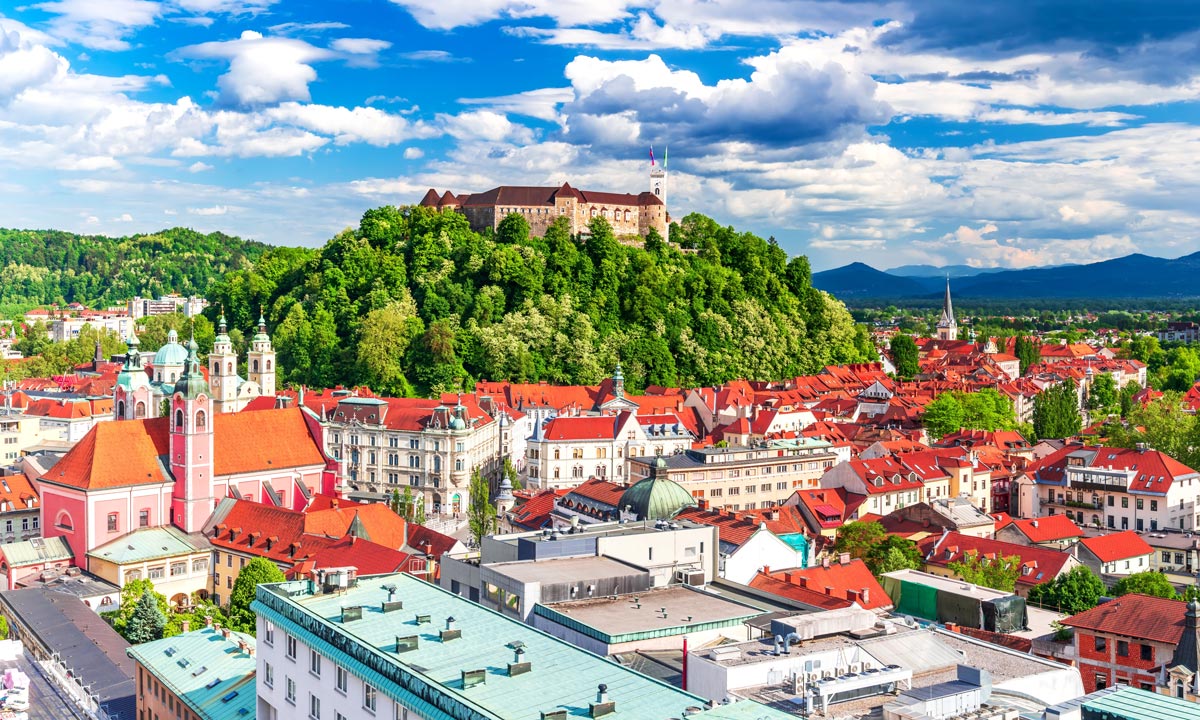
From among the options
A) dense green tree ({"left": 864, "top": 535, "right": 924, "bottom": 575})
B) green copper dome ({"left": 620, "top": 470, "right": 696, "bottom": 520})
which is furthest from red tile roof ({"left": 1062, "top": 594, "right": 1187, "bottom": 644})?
green copper dome ({"left": 620, "top": 470, "right": 696, "bottom": 520})

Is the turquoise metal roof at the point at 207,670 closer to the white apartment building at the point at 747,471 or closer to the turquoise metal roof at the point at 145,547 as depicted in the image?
the turquoise metal roof at the point at 145,547

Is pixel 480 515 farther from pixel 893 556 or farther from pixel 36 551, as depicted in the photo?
pixel 893 556

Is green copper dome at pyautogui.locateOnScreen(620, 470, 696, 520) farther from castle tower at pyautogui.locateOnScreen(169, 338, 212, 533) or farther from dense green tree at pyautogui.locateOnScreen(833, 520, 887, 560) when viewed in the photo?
castle tower at pyautogui.locateOnScreen(169, 338, 212, 533)

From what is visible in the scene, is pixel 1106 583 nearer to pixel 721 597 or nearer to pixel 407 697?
A: pixel 721 597

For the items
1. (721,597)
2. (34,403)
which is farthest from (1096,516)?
(34,403)

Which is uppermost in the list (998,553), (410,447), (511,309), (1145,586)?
(511,309)

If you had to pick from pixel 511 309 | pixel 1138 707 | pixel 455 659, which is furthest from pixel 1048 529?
pixel 511 309

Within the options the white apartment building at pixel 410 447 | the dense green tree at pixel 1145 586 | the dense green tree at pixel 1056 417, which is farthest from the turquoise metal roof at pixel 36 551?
the dense green tree at pixel 1056 417
